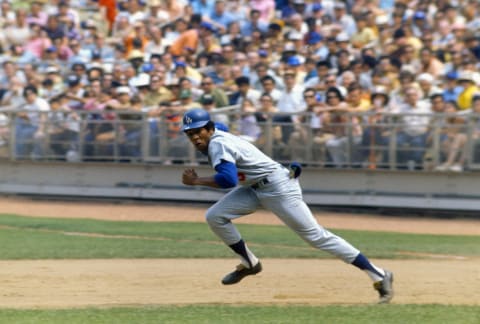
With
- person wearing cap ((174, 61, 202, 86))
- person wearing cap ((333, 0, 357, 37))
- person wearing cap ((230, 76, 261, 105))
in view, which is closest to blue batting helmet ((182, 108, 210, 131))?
person wearing cap ((230, 76, 261, 105))

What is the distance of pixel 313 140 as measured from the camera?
55.1ft

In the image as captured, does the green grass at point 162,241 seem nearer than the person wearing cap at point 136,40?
Yes

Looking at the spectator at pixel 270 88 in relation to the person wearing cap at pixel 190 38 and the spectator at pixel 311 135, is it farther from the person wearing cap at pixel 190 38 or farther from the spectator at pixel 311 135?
the person wearing cap at pixel 190 38

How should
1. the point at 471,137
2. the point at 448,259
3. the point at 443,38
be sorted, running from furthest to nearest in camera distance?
the point at 443,38 < the point at 471,137 < the point at 448,259

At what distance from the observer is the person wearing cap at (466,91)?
1625 centimetres

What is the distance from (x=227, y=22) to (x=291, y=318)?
526 inches

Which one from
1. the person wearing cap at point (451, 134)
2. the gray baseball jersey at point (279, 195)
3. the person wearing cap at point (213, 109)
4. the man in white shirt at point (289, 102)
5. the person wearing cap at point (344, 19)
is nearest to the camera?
the gray baseball jersey at point (279, 195)

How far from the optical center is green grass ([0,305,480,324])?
7852mm

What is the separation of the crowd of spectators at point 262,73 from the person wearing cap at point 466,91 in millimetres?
23

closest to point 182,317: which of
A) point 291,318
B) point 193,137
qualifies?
point 291,318

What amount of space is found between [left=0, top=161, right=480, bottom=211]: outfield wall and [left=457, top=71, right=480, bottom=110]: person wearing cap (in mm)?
1100

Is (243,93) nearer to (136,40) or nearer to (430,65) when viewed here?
(430,65)

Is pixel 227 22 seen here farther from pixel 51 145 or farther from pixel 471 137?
pixel 471 137

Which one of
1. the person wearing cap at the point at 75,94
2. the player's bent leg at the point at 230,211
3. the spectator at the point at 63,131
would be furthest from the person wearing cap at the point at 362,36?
the player's bent leg at the point at 230,211
